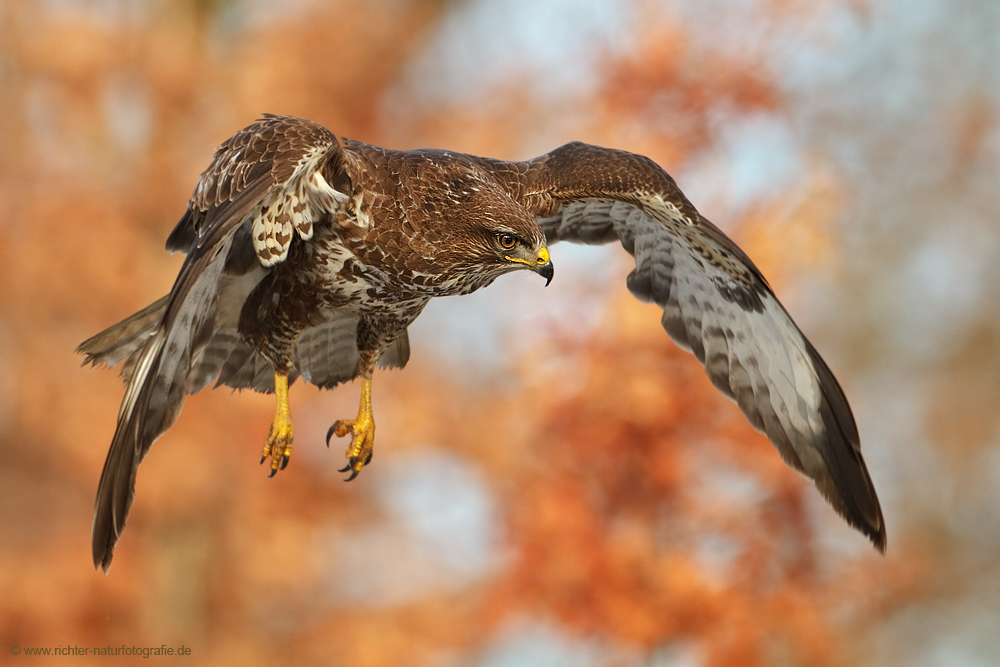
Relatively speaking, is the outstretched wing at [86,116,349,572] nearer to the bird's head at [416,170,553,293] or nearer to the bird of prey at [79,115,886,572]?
the bird of prey at [79,115,886,572]

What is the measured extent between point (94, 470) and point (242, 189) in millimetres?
10571

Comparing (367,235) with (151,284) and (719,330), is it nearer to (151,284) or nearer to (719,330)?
(719,330)

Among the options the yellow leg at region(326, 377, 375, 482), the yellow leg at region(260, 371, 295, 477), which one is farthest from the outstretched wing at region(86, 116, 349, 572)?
the yellow leg at region(326, 377, 375, 482)

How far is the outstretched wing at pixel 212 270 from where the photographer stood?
363cm

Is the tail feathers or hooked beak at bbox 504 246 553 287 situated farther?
the tail feathers

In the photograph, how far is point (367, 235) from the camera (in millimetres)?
4227

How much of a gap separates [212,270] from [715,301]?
2.75 m

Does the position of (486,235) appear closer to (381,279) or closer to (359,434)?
(381,279)

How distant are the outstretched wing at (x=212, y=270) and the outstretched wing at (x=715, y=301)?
1.31 metres

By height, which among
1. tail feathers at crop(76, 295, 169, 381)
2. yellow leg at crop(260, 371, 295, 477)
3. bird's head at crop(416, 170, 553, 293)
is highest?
bird's head at crop(416, 170, 553, 293)

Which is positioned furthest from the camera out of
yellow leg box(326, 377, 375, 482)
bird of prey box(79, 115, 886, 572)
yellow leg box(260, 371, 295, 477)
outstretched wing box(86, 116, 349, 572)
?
yellow leg box(326, 377, 375, 482)

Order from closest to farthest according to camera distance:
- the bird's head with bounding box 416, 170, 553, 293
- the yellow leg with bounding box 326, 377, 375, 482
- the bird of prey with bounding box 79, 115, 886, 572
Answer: the bird of prey with bounding box 79, 115, 886, 572
the bird's head with bounding box 416, 170, 553, 293
the yellow leg with bounding box 326, 377, 375, 482

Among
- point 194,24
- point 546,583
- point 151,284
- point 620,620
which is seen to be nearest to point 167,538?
point 151,284

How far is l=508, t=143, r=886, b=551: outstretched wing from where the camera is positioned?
4664mm
